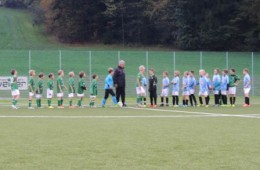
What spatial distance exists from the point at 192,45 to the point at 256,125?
48317 mm

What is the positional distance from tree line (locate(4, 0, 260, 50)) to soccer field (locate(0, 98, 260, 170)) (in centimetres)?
4765

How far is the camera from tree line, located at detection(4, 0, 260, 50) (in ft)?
206

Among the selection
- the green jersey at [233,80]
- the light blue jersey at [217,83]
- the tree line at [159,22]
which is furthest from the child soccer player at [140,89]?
the tree line at [159,22]

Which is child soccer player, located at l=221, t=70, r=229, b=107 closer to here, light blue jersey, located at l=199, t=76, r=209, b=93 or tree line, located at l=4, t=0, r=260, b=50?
light blue jersey, located at l=199, t=76, r=209, b=93

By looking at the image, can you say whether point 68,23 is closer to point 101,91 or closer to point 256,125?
point 101,91

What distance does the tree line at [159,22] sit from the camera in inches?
2472

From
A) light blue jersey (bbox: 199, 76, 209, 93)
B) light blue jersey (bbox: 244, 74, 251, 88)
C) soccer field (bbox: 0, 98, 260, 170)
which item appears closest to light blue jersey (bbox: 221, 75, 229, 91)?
light blue jersey (bbox: 199, 76, 209, 93)

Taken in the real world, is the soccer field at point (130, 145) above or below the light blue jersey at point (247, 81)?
below

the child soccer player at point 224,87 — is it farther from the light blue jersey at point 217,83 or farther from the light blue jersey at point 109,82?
the light blue jersey at point 109,82

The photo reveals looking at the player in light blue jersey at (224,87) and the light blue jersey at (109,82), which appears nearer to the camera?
the light blue jersey at (109,82)

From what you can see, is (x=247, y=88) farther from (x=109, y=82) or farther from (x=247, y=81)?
(x=109, y=82)

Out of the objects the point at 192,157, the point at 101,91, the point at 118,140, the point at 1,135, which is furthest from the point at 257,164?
the point at 101,91

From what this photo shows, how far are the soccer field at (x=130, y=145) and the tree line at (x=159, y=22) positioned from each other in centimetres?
4765

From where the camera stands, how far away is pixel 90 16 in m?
73.6
